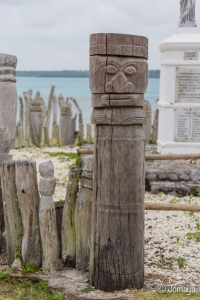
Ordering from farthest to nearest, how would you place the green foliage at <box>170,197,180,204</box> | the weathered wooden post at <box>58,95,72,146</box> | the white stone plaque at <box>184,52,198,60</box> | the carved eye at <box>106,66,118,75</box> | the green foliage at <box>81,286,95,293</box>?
the weathered wooden post at <box>58,95,72,146</box> < the white stone plaque at <box>184,52,198,60</box> < the green foliage at <box>170,197,180,204</box> < the green foliage at <box>81,286,95,293</box> < the carved eye at <box>106,66,118,75</box>

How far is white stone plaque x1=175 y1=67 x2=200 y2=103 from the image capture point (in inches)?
304

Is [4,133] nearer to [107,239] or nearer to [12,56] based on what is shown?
[12,56]

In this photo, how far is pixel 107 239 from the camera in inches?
131

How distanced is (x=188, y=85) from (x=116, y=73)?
4889 millimetres

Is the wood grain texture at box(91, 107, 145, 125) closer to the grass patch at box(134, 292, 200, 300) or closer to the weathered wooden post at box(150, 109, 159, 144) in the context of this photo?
the grass patch at box(134, 292, 200, 300)

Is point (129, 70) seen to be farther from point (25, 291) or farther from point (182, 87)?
point (182, 87)

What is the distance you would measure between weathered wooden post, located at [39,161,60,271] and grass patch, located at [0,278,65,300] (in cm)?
19

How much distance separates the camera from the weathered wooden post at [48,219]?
356 cm

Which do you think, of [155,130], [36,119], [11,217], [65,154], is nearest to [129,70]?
[11,217]

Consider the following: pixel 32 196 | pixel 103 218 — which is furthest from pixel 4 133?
pixel 103 218

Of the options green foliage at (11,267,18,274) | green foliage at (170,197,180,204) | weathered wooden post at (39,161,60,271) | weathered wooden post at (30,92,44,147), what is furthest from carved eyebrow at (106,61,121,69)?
weathered wooden post at (30,92,44,147)

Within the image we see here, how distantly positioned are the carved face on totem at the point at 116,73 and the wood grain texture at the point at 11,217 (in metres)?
1.16

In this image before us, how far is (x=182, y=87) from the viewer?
7.80m

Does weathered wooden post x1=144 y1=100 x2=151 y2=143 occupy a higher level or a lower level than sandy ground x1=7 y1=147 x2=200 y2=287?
higher
